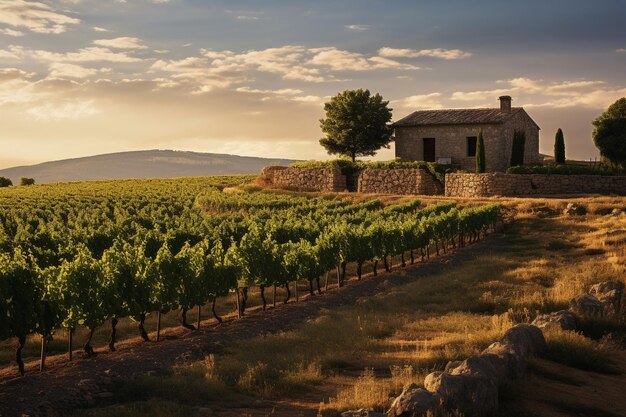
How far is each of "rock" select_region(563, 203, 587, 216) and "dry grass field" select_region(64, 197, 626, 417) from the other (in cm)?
1851

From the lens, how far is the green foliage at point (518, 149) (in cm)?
6141

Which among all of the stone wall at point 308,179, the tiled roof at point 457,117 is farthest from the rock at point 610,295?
the stone wall at point 308,179

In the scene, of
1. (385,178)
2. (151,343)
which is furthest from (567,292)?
(385,178)

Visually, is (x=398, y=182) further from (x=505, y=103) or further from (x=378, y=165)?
(x=505, y=103)

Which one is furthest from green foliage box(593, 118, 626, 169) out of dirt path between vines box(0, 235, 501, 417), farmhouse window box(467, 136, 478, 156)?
dirt path between vines box(0, 235, 501, 417)

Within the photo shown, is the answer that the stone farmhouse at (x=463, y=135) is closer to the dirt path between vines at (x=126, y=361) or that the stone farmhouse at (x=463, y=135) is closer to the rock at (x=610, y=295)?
the dirt path between vines at (x=126, y=361)

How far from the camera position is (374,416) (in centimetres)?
1016

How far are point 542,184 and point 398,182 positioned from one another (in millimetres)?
12560

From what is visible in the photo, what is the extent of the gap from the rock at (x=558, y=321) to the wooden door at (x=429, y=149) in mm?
47036

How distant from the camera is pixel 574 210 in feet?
154

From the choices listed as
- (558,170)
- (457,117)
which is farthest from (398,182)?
(558,170)

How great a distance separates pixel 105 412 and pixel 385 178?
50.5 meters

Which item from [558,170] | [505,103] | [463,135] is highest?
[505,103]

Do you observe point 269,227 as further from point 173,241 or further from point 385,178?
point 385,178
